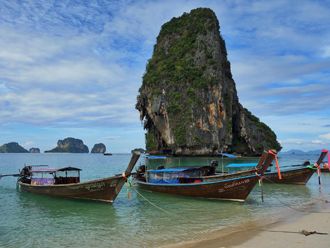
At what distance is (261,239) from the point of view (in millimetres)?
9328

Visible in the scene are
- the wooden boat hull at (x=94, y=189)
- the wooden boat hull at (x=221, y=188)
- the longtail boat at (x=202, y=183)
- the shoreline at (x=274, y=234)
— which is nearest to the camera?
the shoreline at (x=274, y=234)

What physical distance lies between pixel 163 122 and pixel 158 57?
52.1 feet

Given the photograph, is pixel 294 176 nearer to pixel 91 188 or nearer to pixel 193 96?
pixel 91 188

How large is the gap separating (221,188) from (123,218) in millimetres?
5047

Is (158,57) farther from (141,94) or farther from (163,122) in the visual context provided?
(163,122)

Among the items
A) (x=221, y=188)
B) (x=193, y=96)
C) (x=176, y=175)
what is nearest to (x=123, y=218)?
(x=221, y=188)

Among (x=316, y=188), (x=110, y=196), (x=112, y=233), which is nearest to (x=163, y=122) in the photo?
(x=316, y=188)

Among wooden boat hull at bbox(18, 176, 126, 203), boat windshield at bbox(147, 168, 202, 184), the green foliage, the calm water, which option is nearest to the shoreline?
the calm water

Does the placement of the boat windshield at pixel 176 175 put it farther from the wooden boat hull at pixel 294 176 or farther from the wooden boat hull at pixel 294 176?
the wooden boat hull at pixel 294 176

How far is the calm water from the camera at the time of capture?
10.7 metres

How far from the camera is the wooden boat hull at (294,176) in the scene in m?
23.4

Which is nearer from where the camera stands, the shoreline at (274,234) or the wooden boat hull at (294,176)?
the shoreline at (274,234)

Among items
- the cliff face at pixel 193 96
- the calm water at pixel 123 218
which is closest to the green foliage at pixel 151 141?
the cliff face at pixel 193 96

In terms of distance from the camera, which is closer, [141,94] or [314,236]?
[314,236]
